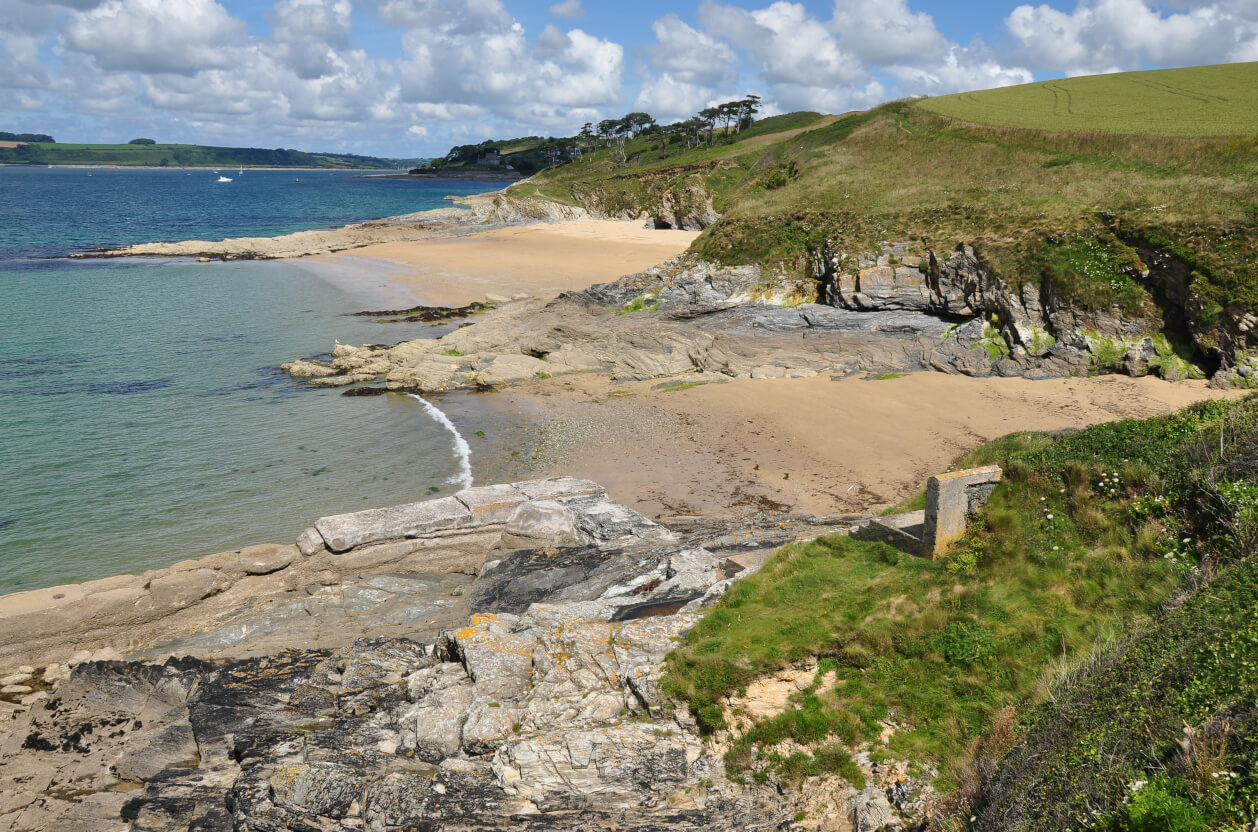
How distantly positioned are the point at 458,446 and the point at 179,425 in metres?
10.1

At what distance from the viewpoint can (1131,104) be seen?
40.8 metres

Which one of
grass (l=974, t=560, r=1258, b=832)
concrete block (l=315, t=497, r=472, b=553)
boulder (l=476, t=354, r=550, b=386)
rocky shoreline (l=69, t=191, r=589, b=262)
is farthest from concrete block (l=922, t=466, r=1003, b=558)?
rocky shoreline (l=69, t=191, r=589, b=262)

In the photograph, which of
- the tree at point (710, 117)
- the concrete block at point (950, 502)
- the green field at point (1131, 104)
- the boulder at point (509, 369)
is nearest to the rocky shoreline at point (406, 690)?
the concrete block at point (950, 502)

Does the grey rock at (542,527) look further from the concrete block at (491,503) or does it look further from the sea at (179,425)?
the sea at (179,425)

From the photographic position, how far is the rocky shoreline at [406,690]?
850cm

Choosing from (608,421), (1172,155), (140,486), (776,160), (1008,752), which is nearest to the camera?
(1008,752)

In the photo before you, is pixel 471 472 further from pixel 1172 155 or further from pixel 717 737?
pixel 1172 155

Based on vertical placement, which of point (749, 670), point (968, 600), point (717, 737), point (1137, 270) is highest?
point (1137, 270)

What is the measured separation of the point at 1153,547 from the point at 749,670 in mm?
5598

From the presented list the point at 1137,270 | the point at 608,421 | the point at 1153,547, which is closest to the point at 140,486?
the point at 608,421

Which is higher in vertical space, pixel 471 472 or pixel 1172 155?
pixel 1172 155

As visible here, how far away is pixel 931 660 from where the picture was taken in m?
9.30

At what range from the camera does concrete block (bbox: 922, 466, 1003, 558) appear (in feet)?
37.2

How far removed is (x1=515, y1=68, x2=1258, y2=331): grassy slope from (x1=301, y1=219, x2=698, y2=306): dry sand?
1443 centimetres
